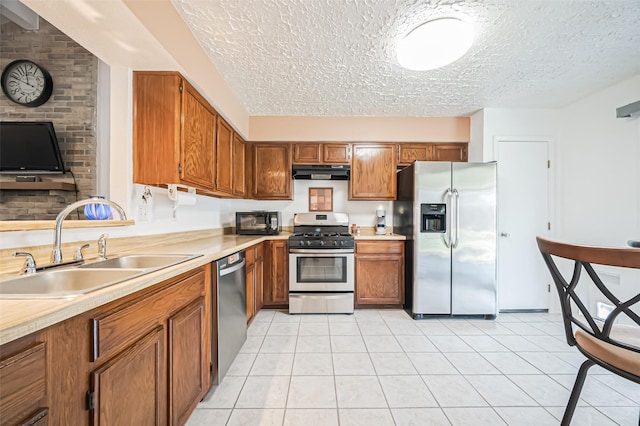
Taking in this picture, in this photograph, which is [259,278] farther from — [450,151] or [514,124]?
[514,124]

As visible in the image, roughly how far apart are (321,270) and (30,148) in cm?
267

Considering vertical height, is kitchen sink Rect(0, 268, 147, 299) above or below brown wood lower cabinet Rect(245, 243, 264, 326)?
above

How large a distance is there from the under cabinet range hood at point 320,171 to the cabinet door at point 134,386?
245cm

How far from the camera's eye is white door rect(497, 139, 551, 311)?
2.96 meters

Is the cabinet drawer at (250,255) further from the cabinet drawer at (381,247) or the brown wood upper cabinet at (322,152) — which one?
the brown wood upper cabinet at (322,152)

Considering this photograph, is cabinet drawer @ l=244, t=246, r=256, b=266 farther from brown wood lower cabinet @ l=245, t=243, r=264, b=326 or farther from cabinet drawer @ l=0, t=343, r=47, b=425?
cabinet drawer @ l=0, t=343, r=47, b=425

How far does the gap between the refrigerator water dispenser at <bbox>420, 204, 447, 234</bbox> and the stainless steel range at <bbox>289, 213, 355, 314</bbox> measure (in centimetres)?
85

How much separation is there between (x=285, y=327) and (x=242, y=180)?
5.94ft

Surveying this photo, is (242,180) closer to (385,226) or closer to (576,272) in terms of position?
(385,226)

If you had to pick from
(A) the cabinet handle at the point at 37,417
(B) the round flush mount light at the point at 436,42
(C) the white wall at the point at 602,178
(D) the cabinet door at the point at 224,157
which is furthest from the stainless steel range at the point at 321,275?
(C) the white wall at the point at 602,178

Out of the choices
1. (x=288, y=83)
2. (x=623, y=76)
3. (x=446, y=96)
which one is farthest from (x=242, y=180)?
(x=623, y=76)

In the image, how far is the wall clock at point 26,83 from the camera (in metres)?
1.83

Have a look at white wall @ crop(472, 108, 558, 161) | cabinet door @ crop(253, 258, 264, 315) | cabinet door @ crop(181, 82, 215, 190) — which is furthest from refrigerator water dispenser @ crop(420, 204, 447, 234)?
cabinet door @ crop(181, 82, 215, 190)

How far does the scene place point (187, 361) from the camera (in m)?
1.31
